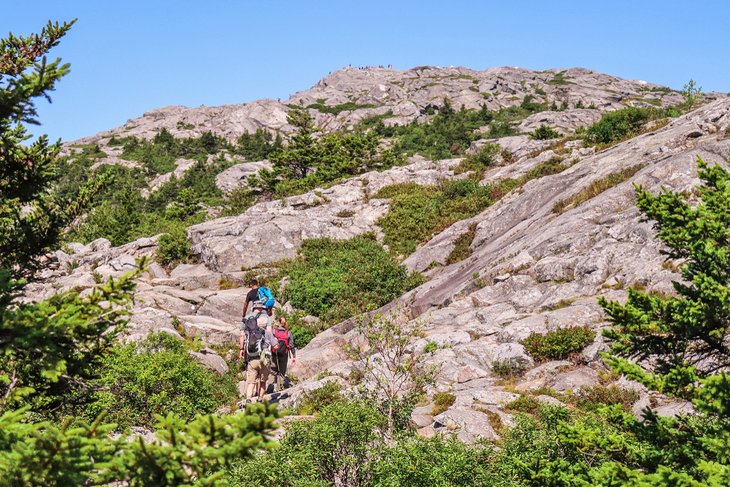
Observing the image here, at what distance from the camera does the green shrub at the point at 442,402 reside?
41.9 ft

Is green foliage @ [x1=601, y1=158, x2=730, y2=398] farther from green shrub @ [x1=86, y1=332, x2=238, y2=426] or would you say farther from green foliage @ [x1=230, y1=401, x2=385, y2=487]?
green shrub @ [x1=86, y1=332, x2=238, y2=426]

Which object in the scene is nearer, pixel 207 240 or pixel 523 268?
Answer: pixel 523 268

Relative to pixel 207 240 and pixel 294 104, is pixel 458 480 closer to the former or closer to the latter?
pixel 207 240

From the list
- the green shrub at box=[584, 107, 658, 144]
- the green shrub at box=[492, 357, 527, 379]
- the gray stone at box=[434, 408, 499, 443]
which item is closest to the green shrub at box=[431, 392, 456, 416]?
the gray stone at box=[434, 408, 499, 443]

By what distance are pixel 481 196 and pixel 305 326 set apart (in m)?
15.0

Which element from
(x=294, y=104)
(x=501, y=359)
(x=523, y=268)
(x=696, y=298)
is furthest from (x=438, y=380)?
(x=294, y=104)

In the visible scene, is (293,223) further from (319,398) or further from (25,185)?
(25,185)

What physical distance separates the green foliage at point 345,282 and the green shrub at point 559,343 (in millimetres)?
9146

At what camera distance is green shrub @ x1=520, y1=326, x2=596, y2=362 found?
14.6m

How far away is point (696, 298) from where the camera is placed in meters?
6.81

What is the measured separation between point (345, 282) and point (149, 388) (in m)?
13.1

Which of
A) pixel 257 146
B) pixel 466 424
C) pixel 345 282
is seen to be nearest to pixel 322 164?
pixel 345 282

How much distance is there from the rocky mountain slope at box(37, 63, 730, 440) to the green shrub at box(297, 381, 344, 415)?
30.6 inches

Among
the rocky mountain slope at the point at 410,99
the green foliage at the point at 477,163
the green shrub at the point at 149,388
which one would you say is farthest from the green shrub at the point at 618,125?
the rocky mountain slope at the point at 410,99
